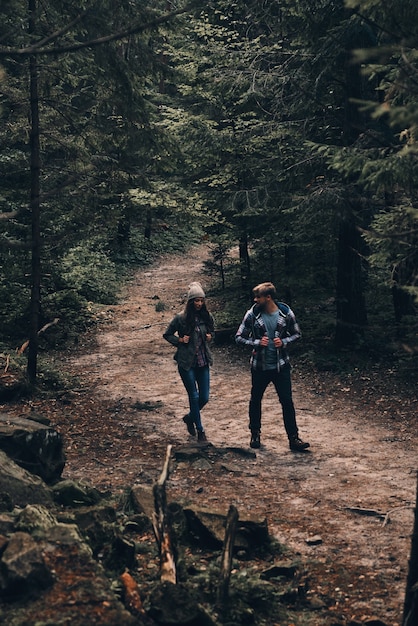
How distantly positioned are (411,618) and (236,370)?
405 inches

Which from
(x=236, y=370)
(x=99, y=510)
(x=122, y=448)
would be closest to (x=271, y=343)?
(x=122, y=448)

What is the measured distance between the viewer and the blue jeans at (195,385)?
10.1 metres

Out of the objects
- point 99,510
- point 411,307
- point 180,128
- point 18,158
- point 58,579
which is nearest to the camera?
point 58,579

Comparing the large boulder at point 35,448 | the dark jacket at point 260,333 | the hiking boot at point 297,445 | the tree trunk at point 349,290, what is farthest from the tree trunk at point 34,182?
the tree trunk at point 349,290

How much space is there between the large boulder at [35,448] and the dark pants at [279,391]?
116 inches

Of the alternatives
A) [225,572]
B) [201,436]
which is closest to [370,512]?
[225,572]

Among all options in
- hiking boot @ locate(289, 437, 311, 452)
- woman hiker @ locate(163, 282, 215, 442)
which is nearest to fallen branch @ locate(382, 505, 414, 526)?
hiking boot @ locate(289, 437, 311, 452)

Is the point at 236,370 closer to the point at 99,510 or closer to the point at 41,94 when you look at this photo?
the point at 41,94

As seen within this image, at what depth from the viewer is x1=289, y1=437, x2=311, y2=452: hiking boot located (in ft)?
32.7

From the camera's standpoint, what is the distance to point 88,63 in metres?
12.5

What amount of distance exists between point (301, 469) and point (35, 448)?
353 centimetres

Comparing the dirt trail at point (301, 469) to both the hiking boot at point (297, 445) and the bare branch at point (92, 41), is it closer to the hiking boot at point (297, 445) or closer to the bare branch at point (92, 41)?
the hiking boot at point (297, 445)

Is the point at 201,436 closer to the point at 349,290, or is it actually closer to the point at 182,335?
the point at 182,335

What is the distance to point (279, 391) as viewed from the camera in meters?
9.80
